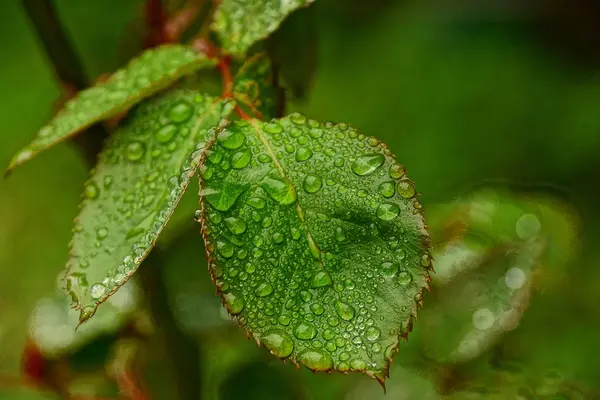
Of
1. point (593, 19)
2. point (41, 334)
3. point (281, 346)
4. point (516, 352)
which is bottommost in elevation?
point (593, 19)

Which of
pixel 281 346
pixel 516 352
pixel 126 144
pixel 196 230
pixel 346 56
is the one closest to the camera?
pixel 281 346

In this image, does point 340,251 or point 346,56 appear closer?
point 340,251

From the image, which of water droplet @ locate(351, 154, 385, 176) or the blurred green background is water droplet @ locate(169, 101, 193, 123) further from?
the blurred green background

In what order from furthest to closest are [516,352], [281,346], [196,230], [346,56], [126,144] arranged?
[346,56] → [516,352] → [196,230] → [126,144] → [281,346]

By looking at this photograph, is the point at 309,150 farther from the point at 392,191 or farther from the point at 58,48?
the point at 58,48

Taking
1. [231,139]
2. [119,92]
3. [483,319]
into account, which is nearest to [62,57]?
[119,92]

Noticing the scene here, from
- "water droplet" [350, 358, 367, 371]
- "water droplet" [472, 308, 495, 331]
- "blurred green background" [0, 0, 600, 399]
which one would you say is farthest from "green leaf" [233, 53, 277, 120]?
"blurred green background" [0, 0, 600, 399]

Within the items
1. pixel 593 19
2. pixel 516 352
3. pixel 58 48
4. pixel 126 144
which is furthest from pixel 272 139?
pixel 593 19
